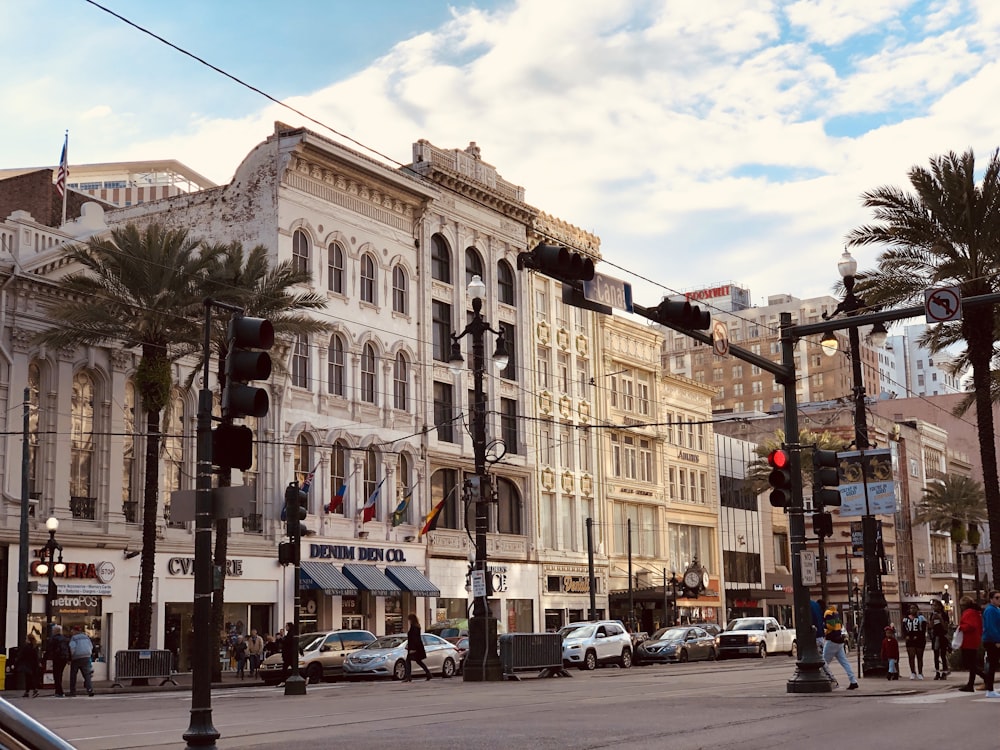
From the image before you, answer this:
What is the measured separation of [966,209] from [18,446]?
2711 cm

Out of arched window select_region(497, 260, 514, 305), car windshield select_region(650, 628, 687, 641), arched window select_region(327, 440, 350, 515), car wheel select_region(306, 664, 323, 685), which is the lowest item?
car wheel select_region(306, 664, 323, 685)

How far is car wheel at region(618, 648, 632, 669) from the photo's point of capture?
150ft

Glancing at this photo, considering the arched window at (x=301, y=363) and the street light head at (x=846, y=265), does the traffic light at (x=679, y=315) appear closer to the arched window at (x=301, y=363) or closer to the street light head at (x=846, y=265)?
the street light head at (x=846, y=265)

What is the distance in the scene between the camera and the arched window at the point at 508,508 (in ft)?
199

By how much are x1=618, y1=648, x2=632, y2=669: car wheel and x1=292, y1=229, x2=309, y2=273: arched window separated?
18.7 m

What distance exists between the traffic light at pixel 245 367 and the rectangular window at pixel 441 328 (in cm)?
4502

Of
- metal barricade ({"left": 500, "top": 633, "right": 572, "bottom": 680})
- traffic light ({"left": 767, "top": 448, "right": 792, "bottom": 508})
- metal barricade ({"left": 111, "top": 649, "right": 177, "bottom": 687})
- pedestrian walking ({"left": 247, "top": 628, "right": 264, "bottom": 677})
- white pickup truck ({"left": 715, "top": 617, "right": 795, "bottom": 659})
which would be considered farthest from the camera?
white pickup truck ({"left": 715, "top": 617, "right": 795, "bottom": 659})

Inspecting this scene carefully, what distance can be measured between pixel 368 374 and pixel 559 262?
3903cm

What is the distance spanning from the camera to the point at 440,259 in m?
58.7

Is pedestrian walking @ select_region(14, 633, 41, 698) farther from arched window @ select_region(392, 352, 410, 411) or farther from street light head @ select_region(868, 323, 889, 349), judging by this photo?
arched window @ select_region(392, 352, 410, 411)

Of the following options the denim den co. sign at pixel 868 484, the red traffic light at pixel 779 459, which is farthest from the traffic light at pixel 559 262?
the denim den co. sign at pixel 868 484

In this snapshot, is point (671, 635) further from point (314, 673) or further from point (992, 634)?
point (992, 634)

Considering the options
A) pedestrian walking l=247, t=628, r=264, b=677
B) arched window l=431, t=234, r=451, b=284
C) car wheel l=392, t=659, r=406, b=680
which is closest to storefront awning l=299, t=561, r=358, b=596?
pedestrian walking l=247, t=628, r=264, b=677

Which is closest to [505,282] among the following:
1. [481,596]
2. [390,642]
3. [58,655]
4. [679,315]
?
[390,642]
